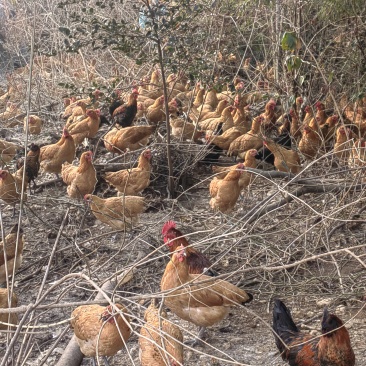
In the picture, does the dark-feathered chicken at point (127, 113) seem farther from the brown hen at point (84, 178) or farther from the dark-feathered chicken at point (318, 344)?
the dark-feathered chicken at point (318, 344)

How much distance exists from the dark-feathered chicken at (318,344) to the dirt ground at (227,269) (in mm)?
234

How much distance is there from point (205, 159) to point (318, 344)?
15.5 ft

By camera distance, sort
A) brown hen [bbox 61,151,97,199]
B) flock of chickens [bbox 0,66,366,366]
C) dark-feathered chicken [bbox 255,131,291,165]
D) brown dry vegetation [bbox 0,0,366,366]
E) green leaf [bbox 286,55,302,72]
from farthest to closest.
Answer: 1. dark-feathered chicken [bbox 255,131,291,165]
2. brown hen [bbox 61,151,97,199]
3. green leaf [bbox 286,55,302,72]
4. brown dry vegetation [bbox 0,0,366,366]
5. flock of chickens [bbox 0,66,366,366]

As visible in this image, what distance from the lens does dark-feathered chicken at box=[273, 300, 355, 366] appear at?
364cm

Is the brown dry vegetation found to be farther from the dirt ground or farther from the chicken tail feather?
the chicken tail feather

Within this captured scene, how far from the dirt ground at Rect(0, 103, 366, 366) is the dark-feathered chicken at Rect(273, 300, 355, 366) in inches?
9.2

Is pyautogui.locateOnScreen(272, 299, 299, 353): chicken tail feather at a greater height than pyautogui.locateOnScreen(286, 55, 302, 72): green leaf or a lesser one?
lesser

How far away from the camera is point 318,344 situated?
3779 mm

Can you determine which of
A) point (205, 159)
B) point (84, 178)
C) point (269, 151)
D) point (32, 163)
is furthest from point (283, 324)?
point (32, 163)

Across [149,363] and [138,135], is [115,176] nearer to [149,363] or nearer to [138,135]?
[138,135]

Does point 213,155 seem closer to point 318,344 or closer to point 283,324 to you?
point 283,324

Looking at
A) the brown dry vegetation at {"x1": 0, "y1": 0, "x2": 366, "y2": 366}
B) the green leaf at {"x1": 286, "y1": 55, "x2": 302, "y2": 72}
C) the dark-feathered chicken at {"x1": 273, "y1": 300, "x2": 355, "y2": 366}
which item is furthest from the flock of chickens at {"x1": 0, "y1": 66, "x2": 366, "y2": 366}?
the green leaf at {"x1": 286, "y1": 55, "x2": 302, "y2": 72}

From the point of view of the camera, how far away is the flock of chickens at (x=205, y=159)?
12.5 ft

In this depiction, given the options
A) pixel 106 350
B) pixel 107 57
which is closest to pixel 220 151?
pixel 106 350
